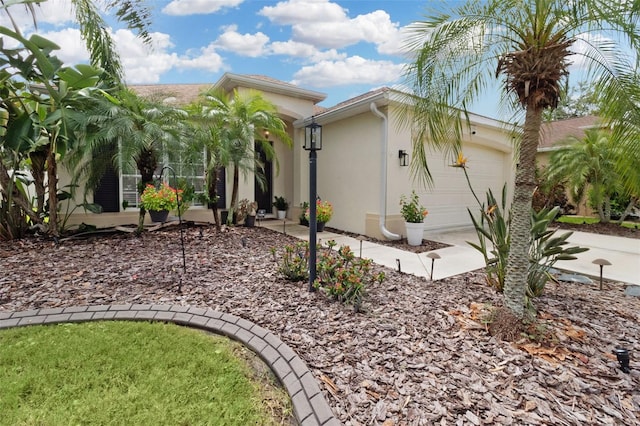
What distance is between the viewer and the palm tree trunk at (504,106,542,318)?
327cm

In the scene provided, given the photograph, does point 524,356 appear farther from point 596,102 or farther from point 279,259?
point 279,259

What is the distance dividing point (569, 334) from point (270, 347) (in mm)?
3001

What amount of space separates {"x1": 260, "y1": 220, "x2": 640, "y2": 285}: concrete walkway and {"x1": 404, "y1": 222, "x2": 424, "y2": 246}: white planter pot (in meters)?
0.65

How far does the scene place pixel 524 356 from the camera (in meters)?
2.93

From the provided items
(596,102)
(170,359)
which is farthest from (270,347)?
(596,102)

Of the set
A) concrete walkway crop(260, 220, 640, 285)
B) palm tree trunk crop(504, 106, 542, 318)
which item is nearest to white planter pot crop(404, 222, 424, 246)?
concrete walkway crop(260, 220, 640, 285)

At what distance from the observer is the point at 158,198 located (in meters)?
6.91

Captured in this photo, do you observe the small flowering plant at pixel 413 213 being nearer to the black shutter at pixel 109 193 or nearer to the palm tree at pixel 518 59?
the palm tree at pixel 518 59

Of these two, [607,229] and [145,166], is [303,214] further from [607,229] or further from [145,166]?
[607,229]

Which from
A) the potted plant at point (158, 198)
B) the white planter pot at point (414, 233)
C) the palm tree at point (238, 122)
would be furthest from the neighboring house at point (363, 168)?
the potted plant at point (158, 198)

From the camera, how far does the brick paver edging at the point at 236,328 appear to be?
234 centimetres

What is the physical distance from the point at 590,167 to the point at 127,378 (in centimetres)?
1274

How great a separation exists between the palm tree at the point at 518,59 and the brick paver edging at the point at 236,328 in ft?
7.65

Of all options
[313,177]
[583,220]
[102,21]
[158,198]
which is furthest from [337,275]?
[583,220]
